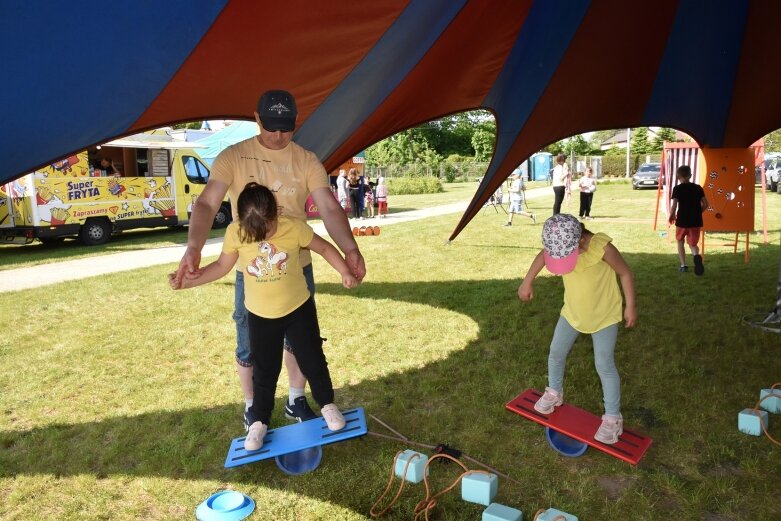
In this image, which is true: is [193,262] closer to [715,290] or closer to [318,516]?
[318,516]

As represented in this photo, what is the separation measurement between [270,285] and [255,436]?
0.92 meters

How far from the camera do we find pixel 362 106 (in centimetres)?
543

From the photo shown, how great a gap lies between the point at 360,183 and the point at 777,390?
1575cm

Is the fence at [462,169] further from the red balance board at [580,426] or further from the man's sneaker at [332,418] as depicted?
the man's sneaker at [332,418]

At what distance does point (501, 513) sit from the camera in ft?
9.68

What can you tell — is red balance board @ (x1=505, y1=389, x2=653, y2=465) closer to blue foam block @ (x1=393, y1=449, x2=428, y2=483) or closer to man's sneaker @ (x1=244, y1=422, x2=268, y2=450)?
blue foam block @ (x1=393, y1=449, x2=428, y2=483)

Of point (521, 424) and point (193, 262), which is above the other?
point (193, 262)

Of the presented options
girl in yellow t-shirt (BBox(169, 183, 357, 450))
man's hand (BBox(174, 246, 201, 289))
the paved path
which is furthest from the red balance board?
the paved path

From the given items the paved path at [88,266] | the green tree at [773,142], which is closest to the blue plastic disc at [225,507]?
the paved path at [88,266]

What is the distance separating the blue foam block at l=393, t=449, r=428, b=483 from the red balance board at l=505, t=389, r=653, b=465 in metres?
0.95

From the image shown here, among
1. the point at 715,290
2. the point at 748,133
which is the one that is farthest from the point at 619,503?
the point at 748,133

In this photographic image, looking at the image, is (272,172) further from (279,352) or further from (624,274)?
(624,274)

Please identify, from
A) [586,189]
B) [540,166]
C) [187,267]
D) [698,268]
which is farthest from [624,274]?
[540,166]

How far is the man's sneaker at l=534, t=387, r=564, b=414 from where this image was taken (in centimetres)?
Result: 408
